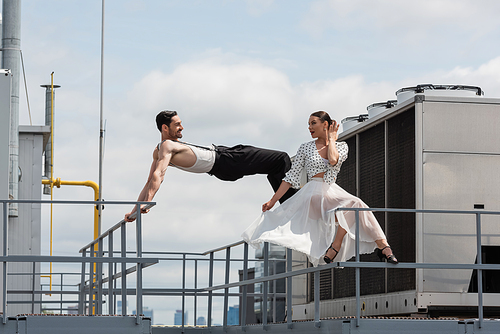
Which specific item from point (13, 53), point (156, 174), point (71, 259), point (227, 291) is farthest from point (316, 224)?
point (13, 53)

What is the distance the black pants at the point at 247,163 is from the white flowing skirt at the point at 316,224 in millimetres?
→ 389

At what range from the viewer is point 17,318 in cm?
695

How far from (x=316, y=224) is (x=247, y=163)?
991 mm

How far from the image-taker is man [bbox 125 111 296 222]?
794 centimetres

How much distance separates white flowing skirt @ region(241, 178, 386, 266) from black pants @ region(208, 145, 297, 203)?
39 cm

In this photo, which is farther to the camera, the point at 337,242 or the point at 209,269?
the point at 209,269

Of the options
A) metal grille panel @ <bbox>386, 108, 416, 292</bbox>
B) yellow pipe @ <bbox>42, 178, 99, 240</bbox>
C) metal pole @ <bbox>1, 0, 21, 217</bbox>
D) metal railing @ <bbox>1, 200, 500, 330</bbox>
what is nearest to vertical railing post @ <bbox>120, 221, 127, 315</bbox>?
metal railing @ <bbox>1, 200, 500, 330</bbox>

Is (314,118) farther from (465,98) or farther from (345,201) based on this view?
(465,98)

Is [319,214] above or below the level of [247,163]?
below

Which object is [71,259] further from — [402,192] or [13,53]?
[13,53]

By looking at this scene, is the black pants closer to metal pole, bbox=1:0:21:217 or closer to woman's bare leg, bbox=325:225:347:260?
woman's bare leg, bbox=325:225:347:260

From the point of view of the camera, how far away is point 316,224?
312 inches

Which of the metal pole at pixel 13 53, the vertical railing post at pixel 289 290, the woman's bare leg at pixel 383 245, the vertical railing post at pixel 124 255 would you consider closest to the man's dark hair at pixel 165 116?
the vertical railing post at pixel 124 255


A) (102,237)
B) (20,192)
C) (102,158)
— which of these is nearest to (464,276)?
(102,237)
